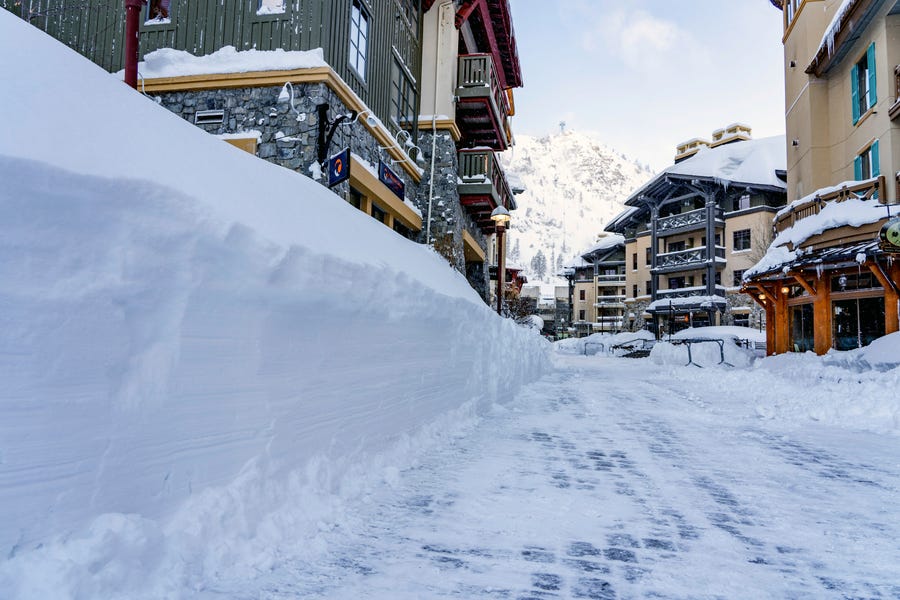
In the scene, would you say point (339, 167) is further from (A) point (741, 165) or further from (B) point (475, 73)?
(A) point (741, 165)

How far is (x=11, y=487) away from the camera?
1916 millimetres

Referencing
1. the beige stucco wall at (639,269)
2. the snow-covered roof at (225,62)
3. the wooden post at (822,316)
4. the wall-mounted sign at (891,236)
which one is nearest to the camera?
the snow-covered roof at (225,62)

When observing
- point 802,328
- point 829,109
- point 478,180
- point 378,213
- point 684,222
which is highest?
point 684,222

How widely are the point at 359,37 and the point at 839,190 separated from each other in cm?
1235

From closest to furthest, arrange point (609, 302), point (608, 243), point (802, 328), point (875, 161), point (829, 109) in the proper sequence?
point (875, 161) → point (802, 328) → point (829, 109) → point (608, 243) → point (609, 302)

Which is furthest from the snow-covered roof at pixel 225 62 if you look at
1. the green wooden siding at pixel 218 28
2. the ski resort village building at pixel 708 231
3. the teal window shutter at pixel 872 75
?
the ski resort village building at pixel 708 231

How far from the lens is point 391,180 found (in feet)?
39.8

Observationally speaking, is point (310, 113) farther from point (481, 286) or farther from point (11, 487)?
point (481, 286)

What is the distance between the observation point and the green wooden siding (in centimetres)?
933

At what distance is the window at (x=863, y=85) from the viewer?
14078mm

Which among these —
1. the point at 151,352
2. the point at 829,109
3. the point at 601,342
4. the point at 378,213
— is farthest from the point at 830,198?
the point at 601,342

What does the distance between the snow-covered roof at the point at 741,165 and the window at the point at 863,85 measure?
1860 centimetres

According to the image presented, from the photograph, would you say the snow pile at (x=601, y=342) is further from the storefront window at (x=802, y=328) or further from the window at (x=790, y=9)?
the window at (x=790, y=9)

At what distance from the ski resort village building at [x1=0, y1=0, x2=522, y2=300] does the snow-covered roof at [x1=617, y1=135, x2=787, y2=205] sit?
86.4 ft
